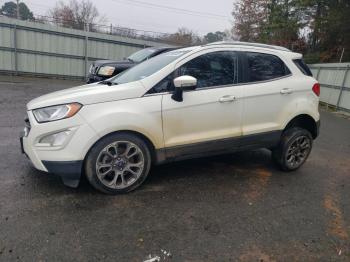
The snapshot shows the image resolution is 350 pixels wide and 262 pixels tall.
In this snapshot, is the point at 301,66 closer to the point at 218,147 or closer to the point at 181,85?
the point at 218,147

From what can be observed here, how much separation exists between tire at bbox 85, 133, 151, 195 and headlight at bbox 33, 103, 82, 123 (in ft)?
1.43

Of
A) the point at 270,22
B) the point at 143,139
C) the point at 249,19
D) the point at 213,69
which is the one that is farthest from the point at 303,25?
the point at 143,139

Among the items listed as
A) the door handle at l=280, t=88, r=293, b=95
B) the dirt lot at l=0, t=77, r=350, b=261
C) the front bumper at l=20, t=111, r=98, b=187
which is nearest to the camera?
the dirt lot at l=0, t=77, r=350, b=261

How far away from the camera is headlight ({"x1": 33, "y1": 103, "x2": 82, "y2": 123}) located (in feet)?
10.6

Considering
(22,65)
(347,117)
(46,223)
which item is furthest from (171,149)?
(22,65)

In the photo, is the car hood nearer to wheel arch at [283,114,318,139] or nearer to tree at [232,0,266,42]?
wheel arch at [283,114,318,139]

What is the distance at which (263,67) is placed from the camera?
4.33 meters

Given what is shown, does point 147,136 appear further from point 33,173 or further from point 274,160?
point 274,160

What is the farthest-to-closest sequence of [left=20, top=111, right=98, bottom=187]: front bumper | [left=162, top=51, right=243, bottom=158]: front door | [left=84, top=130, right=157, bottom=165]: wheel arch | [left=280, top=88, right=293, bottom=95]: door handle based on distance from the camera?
[left=280, top=88, right=293, bottom=95]: door handle < [left=162, top=51, right=243, bottom=158]: front door < [left=84, top=130, right=157, bottom=165]: wheel arch < [left=20, top=111, right=98, bottom=187]: front bumper

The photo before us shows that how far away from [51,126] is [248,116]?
250 cm

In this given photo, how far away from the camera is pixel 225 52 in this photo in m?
4.09

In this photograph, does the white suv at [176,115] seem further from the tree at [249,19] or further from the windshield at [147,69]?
the tree at [249,19]

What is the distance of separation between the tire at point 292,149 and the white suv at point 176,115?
0.02 meters

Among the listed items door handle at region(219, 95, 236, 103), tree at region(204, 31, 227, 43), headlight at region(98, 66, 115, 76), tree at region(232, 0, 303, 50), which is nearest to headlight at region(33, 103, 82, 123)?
door handle at region(219, 95, 236, 103)
